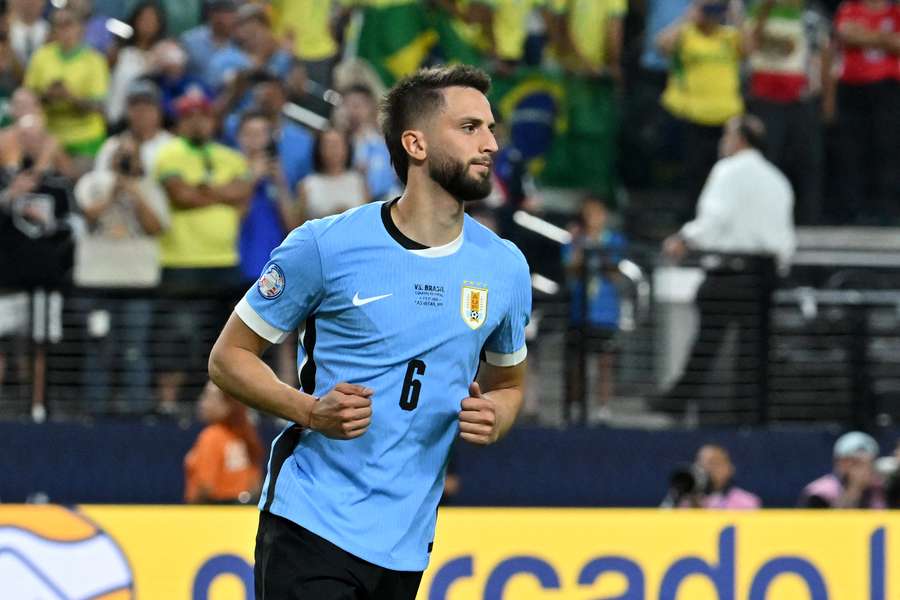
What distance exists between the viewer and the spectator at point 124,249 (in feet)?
35.4

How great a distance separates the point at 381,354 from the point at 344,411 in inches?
8.9

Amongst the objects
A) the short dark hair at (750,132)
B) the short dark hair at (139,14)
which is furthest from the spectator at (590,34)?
the short dark hair at (139,14)

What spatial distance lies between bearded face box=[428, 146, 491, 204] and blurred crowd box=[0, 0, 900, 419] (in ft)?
20.5

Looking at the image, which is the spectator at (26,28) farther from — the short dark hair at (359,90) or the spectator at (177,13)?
the short dark hair at (359,90)

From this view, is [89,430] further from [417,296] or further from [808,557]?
[417,296]

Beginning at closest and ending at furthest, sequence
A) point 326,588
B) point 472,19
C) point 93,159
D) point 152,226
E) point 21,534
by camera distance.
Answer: point 326,588, point 21,534, point 152,226, point 93,159, point 472,19

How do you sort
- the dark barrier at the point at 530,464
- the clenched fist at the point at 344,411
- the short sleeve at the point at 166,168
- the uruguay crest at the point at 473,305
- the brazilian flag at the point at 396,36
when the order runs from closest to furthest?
the clenched fist at the point at 344,411 < the uruguay crest at the point at 473,305 < the short sleeve at the point at 166,168 < the dark barrier at the point at 530,464 < the brazilian flag at the point at 396,36

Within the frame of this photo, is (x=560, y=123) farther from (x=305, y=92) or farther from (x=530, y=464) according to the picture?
(x=530, y=464)

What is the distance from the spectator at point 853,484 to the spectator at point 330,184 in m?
3.10

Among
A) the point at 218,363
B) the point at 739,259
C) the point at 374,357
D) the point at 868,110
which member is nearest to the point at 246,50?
the point at 739,259

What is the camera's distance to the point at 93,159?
11.5m

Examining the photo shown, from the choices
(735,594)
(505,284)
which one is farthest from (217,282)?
(505,284)

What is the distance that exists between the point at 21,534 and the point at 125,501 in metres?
3.80

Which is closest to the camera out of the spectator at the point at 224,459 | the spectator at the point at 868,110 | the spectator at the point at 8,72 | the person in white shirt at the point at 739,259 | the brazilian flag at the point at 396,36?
the spectator at the point at 224,459
